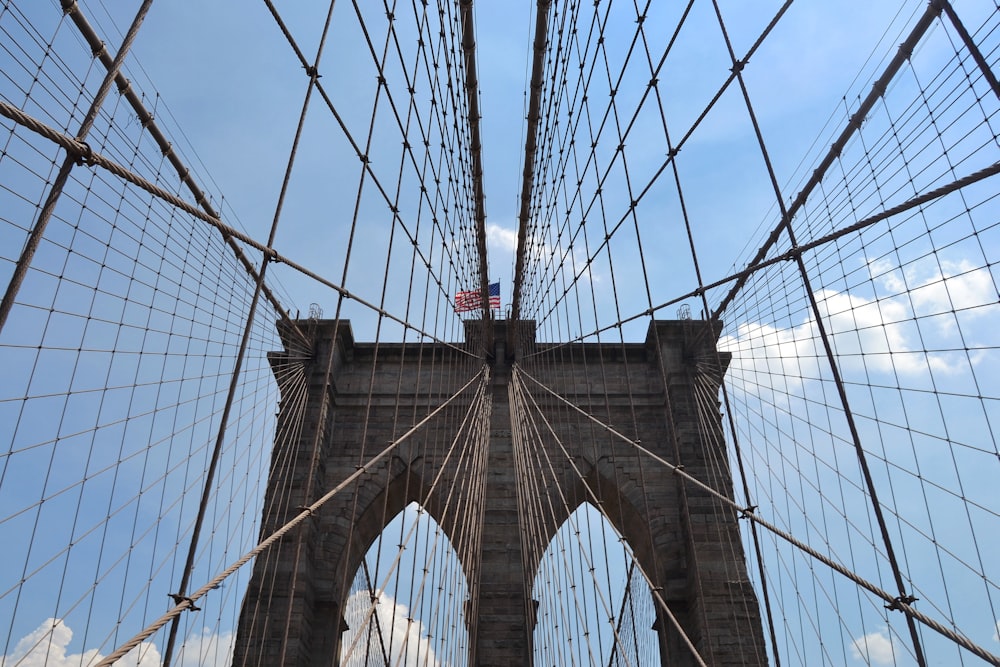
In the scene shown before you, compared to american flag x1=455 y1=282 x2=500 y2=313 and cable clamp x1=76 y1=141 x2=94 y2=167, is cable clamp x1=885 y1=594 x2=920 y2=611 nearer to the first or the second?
cable clamp x1=76 y1=141 x2=94 y2=167

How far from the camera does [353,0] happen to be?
5.70 meters

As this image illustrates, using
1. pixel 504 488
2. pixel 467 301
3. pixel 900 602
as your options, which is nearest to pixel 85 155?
pixel 900 602

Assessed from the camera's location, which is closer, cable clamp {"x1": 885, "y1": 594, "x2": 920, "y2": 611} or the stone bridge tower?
cable clamp {"x1": 885, "y1": 594, "x2": 920, "y2": 611}

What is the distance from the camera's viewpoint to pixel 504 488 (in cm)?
1344

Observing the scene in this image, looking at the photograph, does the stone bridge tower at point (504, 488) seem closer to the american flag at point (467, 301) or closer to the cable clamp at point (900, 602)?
the american flag at point (467, 301)

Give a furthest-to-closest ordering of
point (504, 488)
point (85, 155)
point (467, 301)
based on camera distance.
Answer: point (467, 301)
point (504, 488)
point (85, 155)

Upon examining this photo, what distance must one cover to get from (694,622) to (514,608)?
298 centimetres

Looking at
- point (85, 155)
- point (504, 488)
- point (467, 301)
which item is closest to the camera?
point (85, 155)

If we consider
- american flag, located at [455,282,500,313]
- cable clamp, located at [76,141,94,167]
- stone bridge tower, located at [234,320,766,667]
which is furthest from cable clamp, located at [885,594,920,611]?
american flag, located at [455,282,500,313]

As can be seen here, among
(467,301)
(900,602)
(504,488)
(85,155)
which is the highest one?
(467,301)

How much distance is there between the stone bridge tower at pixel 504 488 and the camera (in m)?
11.6

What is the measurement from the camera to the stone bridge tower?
38.0ft

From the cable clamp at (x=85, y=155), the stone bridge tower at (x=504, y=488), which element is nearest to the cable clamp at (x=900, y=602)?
the cable clamp at (x=85, y=155)

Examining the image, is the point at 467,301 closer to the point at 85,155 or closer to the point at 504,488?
the point at 504,488
